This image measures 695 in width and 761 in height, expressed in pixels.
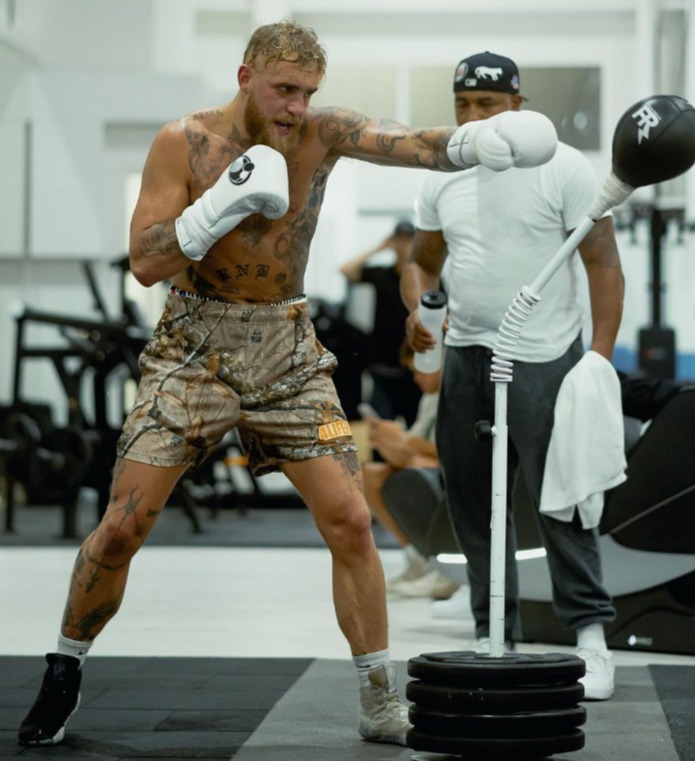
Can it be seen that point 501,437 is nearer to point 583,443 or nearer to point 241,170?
point 241,170

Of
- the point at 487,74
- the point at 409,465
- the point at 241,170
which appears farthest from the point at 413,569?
the point at 241,170

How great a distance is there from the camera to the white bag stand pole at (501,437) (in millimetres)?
2555

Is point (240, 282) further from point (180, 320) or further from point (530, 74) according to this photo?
point (530, 74)

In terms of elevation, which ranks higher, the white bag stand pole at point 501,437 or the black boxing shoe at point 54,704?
the white bag stand pole at point 501,437

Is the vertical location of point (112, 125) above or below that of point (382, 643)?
above

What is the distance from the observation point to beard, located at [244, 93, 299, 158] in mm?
2852

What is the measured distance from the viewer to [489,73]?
351 cm

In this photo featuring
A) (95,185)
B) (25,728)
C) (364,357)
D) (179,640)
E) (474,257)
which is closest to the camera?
(25,728)

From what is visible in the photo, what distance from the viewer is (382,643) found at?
2883 mm

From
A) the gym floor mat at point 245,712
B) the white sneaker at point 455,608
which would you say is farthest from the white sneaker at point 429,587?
the gym floor mat at point 245,712

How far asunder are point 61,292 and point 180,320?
28.7 feet

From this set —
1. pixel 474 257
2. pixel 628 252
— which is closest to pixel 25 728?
pixel 474 257

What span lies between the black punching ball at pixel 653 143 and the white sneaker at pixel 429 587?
9.26 feet

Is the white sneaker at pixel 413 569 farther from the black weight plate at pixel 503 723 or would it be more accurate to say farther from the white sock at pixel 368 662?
the black weight plate at pixel 503 723
